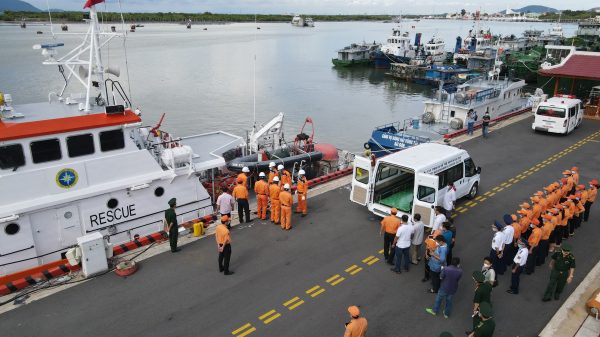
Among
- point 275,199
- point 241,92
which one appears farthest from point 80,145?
point 241,92

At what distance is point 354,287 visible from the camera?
8.30 metres

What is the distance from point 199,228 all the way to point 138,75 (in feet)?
141

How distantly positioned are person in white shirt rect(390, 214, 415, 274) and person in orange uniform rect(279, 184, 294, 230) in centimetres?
285

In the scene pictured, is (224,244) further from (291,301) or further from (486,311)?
(486,311)

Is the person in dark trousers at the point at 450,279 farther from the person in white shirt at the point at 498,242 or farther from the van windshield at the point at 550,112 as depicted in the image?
the van windshield at the point at 550,112

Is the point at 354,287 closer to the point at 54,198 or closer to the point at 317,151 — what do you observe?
the point at 54,198

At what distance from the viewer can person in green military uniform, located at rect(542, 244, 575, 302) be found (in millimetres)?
7426

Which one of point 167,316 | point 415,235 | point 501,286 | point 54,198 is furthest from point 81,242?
point 501,286

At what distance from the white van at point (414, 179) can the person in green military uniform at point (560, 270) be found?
8.89 ft

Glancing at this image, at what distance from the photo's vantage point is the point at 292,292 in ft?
26.5

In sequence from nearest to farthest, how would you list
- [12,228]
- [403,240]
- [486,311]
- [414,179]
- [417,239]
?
1. [486,311]
2. [403,240]
3. [417,239]
4. [12,228]
5. [414,179]

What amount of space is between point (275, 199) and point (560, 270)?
639 cm

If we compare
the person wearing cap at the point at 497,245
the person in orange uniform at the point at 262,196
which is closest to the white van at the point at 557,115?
the person wearing cap at the point at 497,245

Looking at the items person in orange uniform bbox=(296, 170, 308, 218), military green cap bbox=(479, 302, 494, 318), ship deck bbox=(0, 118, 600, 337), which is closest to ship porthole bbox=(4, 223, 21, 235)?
ship deck bbox=(0, 118, 600, 337)
